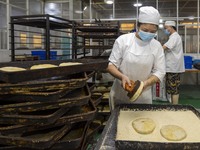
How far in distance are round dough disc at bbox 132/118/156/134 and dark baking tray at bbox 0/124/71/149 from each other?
1.20 ft

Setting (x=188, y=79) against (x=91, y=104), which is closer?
(x=91, y=104)

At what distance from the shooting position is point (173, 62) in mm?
3998

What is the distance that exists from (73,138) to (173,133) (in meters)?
0.46

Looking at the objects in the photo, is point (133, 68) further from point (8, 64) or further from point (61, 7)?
point (61, 7)

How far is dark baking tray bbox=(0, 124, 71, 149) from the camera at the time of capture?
98 cm

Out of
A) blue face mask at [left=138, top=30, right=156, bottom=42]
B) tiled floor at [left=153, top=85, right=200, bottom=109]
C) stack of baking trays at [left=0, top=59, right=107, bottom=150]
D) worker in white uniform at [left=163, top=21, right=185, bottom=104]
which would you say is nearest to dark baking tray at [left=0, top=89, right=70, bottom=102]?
stack of baking trays at [left=0, top=59, right=107, bottom=150]

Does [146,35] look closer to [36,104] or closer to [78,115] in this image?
[78,115]

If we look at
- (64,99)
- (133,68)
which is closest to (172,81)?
(133,68)

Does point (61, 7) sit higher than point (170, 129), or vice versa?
point (61, 7)

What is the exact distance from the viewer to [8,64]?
4.18 feet

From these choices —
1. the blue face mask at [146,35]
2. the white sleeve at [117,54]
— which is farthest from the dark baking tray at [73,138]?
the blue face mask at [146,35]

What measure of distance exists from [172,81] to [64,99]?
3.22 meters

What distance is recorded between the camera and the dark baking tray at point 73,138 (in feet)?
3.52

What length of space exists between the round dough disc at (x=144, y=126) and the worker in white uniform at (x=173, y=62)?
109 inches
